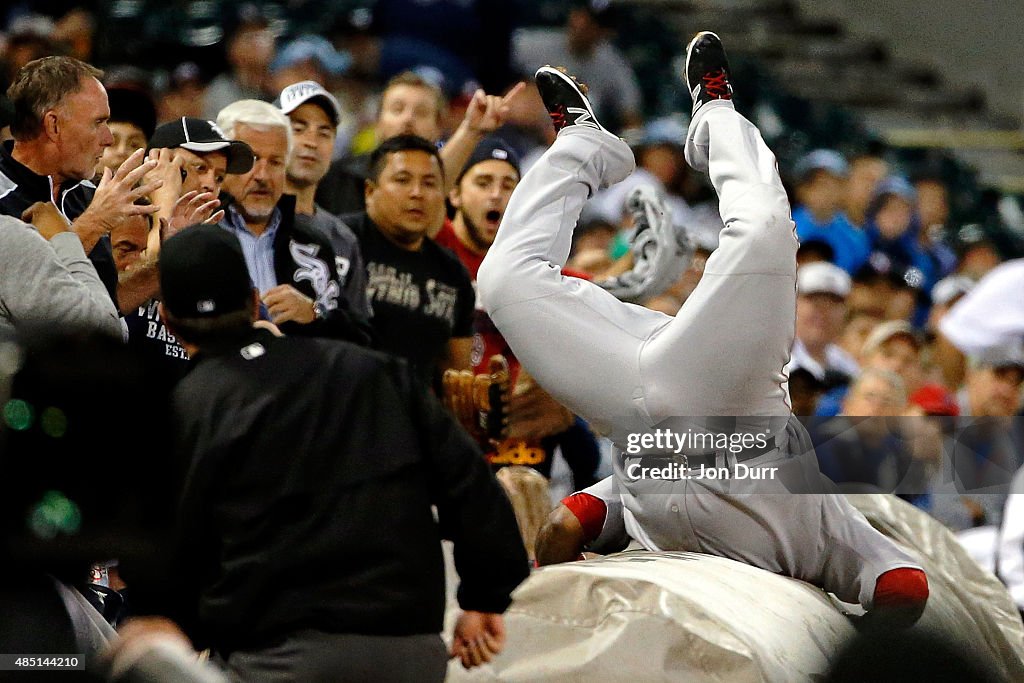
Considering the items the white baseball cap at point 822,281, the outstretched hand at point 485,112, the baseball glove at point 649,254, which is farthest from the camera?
the white baseball cap at point 822,281

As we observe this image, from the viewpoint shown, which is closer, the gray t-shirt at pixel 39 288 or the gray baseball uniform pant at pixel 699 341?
the gray t-shirt at pixel 39 288

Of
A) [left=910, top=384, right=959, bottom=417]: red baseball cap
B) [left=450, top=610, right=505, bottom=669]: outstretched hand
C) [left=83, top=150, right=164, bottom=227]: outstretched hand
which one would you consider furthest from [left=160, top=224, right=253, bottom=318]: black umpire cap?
[left=910, top=384, right=959, bottom=417]: red baseball cap

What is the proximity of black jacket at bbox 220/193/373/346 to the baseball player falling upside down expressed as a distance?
897mm

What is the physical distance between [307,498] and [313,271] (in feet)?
6.89

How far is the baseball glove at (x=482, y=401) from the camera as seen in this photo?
562 cm

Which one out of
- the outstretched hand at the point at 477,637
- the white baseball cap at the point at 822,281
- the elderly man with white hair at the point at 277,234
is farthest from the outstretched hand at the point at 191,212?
the white baseball cap at the point at 822,281

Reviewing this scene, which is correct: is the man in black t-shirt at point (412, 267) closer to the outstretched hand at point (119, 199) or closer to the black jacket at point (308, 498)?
the outstretched hand at point (119, 199)

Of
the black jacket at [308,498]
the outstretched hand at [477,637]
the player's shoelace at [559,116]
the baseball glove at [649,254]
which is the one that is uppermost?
the player's shoelace at [559,116]

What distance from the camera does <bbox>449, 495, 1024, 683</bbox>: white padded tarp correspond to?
4.04m

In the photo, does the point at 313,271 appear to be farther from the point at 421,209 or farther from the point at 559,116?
the point at 559,116

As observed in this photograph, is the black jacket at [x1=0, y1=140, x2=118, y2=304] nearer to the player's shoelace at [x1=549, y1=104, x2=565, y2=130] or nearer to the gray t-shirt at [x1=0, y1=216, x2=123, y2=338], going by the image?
the gray t-shirt at [x1=0, y1=216, x2=123, y2=338]

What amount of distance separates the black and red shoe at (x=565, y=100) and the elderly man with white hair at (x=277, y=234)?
101cm

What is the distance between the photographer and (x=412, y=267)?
20.6ft

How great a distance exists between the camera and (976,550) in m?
7.47
